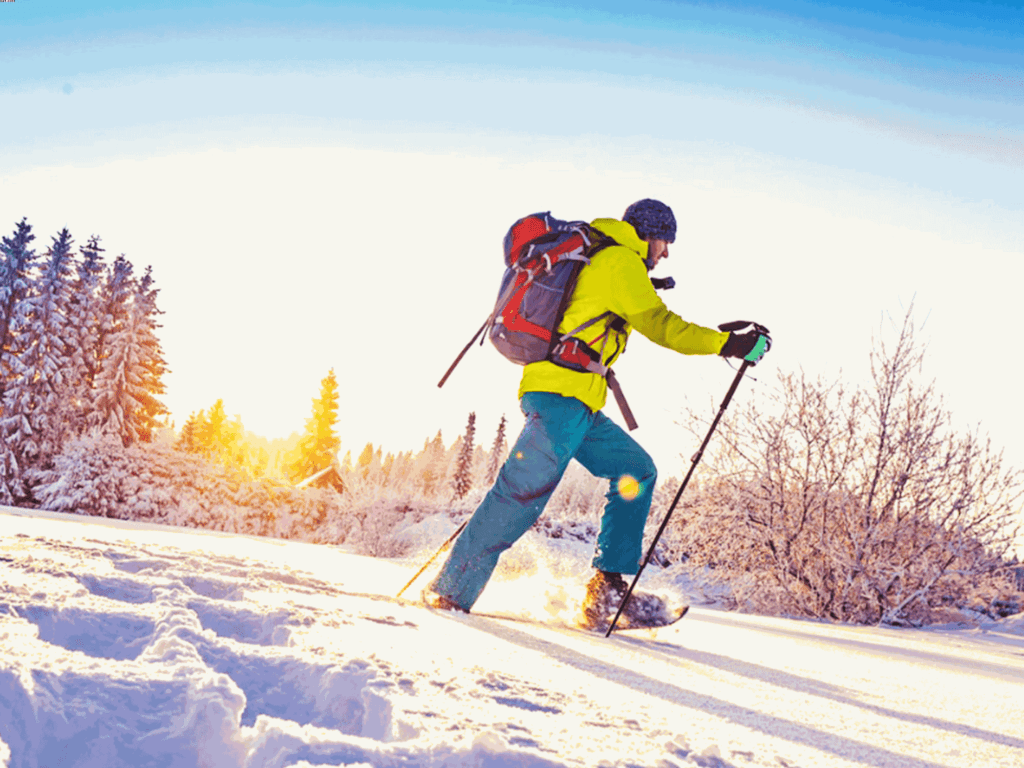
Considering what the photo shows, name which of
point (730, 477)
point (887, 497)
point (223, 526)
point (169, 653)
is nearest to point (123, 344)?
point (223, 526)

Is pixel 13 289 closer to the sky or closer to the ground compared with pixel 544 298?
closer to the sky

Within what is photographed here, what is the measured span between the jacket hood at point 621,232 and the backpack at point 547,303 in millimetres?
41

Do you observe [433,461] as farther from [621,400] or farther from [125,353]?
[621,400]

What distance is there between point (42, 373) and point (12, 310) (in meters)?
2.82

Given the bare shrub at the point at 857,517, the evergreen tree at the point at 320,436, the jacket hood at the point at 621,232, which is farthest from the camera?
the evergreen tree at the point at 320,436

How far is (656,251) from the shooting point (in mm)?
3430

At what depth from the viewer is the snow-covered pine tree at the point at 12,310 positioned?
2120 cm

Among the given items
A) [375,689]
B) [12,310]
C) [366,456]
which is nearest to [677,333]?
[375,689]

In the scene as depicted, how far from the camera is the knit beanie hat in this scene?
3350 millimetres

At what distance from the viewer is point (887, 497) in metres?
7.73

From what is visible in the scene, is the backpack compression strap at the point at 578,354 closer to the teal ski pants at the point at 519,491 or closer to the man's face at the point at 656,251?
the teal ski pants at the point at 519,491

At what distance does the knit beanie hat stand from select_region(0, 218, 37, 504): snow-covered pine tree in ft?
75.8

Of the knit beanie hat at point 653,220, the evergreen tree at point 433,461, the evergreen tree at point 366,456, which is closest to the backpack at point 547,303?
the knit beanie hat at point 653,220

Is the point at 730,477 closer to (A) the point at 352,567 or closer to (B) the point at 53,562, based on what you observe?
(A) the point at 352,567
